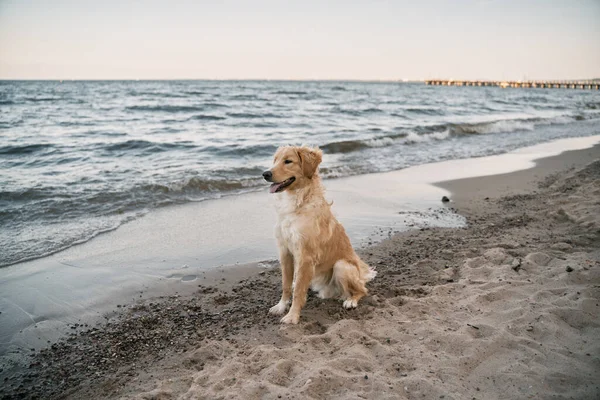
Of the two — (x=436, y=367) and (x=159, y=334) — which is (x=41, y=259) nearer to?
(x=159, y=334)

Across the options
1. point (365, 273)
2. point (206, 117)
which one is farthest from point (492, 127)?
point (365, 273)

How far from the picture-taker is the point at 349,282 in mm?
4422

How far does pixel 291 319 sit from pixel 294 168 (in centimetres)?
158

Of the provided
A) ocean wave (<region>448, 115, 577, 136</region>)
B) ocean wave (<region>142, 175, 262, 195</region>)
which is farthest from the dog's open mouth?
ocean wave (<region>448, 115, 577, 136</region>)

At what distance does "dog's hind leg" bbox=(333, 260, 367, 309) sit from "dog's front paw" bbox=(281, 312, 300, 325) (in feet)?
1.93

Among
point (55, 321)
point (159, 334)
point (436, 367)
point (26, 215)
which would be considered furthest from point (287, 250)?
point (26, 215)

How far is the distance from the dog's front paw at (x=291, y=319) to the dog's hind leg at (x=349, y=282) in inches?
23.2

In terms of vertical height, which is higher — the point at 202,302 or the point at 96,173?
the point at 96,173

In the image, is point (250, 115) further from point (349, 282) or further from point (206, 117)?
point (349, 282)

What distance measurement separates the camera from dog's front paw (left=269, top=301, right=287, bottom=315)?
14.2 ft

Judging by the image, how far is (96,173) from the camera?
10492mm

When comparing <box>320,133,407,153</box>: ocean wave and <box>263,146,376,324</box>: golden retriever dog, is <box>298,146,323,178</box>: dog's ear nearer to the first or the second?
<box>263,146,376,324</box>: golden retriever dog

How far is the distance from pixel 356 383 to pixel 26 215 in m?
7.05

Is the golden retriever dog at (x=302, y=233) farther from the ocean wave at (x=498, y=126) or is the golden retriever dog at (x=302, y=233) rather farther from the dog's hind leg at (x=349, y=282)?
the ocean wave at (x=498, y=126)
